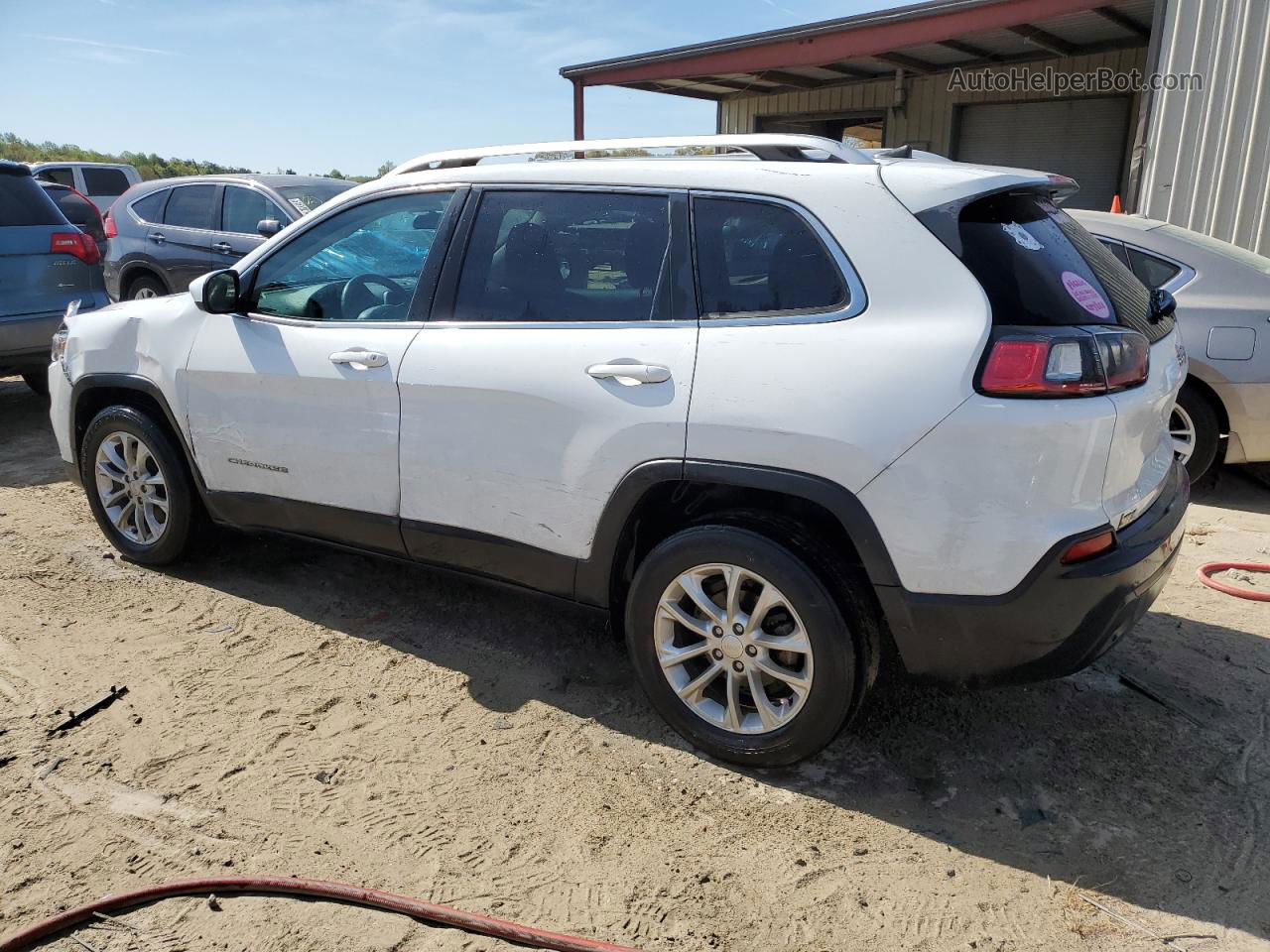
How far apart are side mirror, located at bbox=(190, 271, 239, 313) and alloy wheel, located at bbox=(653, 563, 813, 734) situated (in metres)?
2.19

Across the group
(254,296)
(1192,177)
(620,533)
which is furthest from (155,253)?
(1192,177)

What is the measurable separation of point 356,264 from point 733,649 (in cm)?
210

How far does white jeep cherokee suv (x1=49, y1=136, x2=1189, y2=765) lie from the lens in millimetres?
2580


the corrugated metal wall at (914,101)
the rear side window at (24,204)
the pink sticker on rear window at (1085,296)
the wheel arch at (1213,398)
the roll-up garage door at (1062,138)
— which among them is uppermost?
the corrugated metal wall at (914,101)

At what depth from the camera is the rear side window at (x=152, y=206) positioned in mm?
9859

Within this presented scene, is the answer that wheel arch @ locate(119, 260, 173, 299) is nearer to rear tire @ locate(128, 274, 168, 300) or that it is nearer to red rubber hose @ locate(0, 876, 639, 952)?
rear tire @ locate(128, 274, 168, 300)

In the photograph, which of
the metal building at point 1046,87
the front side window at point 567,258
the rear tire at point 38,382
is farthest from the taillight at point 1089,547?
the rear tire at point 38,382

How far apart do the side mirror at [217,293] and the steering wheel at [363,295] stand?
1.54ft

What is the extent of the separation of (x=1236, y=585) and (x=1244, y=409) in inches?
56.2

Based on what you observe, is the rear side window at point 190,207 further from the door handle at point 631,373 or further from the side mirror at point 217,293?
the door handle at point 631,373

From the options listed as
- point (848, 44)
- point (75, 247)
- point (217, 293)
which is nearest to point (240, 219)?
point (75, 247)

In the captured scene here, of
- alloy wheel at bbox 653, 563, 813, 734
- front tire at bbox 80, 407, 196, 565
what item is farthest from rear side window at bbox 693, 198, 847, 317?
front tire at bbox 80, 407, 196, 565

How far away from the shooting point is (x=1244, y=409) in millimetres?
5418

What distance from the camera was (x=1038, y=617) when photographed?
2.60 metres
